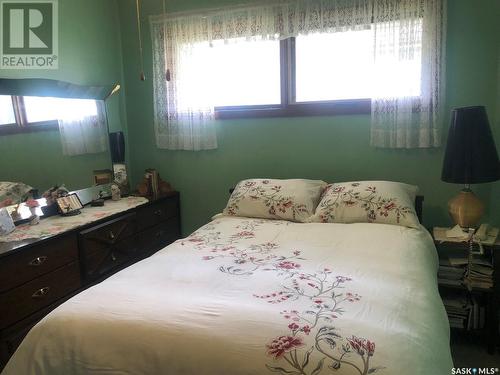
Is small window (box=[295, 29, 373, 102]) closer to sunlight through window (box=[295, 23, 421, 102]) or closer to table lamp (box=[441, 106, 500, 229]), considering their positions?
sunlight through window (box=[295, 23, 421, 102])

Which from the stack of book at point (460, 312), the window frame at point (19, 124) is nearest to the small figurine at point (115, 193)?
the window frame at point (19, 124)

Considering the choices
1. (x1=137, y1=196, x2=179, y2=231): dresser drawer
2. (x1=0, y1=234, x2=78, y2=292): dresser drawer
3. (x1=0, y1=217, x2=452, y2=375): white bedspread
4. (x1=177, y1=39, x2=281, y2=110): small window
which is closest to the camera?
(x1=0, y1=217, x2=452, y2=375): white bedspread

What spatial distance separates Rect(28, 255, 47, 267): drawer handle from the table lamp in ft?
7.30

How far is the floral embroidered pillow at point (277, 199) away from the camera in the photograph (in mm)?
2480

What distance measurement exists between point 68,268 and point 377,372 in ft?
5.76

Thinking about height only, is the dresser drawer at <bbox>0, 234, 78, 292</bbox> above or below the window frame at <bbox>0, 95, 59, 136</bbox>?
below

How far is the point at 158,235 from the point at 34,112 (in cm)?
122

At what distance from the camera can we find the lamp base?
7.22 feet

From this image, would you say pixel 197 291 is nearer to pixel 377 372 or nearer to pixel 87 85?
pixel 377 372

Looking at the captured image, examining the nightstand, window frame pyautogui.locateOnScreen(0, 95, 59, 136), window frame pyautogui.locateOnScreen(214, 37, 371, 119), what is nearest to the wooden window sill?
window frame pyautogui.locateOnScreen(214, 37, 371, 119)

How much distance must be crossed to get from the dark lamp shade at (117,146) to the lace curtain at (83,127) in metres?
0.06

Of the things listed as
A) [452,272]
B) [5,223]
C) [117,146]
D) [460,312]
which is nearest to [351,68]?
[452,272]

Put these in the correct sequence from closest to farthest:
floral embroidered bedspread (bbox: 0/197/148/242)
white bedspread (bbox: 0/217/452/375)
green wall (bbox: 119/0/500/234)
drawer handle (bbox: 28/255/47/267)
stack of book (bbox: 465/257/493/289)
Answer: white bedspread (bbox: 0/217/452/375) → drawer handle (bbox: 28/255/47/267) → floral embroidered bedspread (bbox: 0/197/148/242) → stack of book (bbox: 465/257/493/289) → green wall (bbox: 119/0/500/234)

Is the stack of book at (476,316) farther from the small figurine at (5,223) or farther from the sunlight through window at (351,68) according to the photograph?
the small figurine at (5,223)
